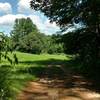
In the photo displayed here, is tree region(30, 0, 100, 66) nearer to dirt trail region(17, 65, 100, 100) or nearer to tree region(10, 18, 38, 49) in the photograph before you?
dirt trail region(17, 65, 100, 100)

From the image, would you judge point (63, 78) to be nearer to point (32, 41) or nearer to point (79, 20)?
point (79, 20)

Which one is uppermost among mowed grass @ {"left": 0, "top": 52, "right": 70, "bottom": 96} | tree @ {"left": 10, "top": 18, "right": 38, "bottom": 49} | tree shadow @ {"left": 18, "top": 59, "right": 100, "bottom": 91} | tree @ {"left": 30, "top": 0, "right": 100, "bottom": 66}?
tree @ {"left": 10, "top": 18, "right": 38, "bottom": 49}

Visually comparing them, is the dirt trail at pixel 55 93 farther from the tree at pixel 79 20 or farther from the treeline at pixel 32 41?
the treeline at pixel 32 41

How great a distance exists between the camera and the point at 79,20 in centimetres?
2725

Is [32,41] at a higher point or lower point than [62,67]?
higher

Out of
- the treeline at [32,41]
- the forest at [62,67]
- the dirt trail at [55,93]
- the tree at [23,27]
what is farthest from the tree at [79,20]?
the tree at [23,27]

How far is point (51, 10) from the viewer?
1078 inches

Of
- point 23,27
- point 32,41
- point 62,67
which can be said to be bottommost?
point 62,67

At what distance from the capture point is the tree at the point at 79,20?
2034 centimetres

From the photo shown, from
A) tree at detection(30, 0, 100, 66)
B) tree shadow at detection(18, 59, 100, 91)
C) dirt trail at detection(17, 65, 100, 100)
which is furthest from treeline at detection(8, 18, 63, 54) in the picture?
dirt trail at detection(17, 65, 100, 100)

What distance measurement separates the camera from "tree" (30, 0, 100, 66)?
20.3 meters

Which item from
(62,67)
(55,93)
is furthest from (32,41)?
(55,93)

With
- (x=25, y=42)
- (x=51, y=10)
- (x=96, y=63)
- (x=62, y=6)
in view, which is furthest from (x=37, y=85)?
(x=25, y=42)

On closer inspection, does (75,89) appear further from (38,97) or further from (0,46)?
→ (0,46)
